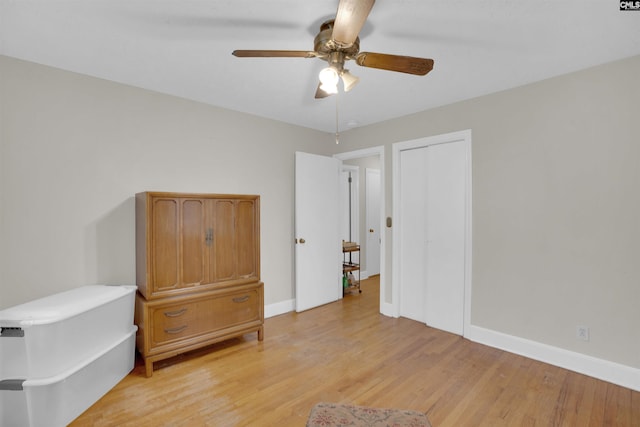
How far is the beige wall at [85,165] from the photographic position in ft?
7.38

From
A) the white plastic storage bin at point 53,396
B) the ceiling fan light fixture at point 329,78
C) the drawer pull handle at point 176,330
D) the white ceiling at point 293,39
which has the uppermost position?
the white ceiling at point 293,39

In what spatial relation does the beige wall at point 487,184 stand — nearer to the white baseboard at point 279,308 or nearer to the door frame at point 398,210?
the door frame at point 398,210

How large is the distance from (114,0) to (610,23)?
2967mm

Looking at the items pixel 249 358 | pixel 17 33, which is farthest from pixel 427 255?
pixel 17 33

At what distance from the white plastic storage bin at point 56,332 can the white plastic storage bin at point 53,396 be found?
5cm

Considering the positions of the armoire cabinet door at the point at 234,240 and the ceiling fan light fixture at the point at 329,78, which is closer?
the ceiling fan light fixture at the point at 329,78

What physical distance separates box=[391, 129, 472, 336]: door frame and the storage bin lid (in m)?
2.84

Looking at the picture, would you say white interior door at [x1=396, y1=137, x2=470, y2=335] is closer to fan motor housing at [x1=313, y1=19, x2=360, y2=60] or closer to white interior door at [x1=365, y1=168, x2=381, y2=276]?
fan motor housing at [x1=313, y1=19, x2=360, y2=60]

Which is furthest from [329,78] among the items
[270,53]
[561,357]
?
[561,357]

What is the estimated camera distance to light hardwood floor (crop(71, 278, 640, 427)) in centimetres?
195

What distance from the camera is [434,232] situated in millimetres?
3424

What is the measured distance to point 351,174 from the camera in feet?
18.1

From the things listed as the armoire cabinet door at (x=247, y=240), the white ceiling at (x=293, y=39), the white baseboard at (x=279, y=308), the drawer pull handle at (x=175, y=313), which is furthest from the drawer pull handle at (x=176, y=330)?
the white ceiling at (x=293, y=39)

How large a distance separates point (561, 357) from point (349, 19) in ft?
10.3
